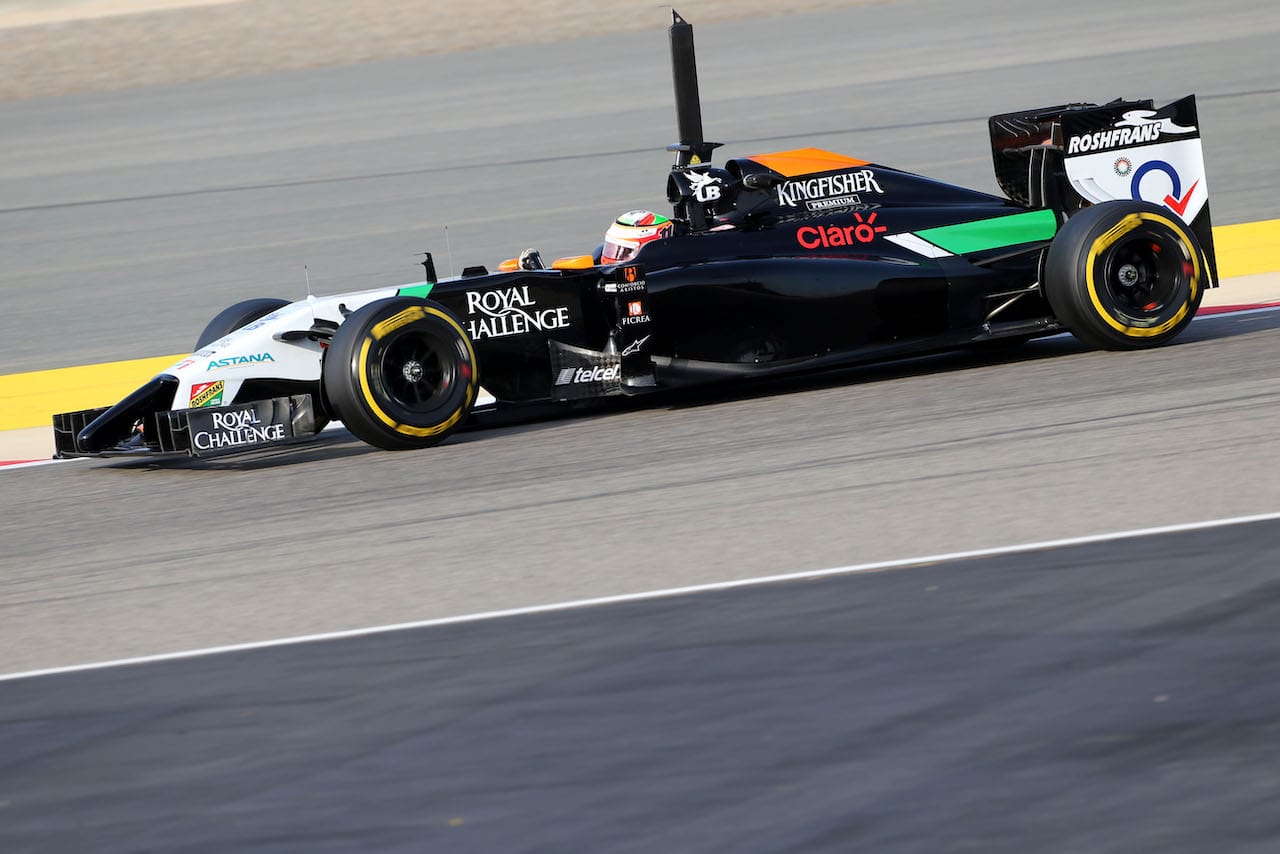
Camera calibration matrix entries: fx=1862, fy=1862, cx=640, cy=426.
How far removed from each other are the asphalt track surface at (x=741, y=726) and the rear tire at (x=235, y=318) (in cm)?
412

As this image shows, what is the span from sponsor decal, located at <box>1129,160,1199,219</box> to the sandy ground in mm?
30365

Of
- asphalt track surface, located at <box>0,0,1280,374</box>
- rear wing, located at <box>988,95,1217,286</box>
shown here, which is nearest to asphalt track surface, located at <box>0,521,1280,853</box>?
rear wing, located at <box>988,95,1217,286</box>

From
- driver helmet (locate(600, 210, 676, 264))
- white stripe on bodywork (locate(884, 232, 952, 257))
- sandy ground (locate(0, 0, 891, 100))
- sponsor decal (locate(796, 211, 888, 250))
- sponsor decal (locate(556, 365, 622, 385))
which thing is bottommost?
sponsor decal (locate(556, 365, 622, 385))

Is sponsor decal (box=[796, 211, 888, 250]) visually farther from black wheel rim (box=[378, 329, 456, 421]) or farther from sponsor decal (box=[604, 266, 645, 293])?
black wheel rim (box=[378, 329, 456, 421])

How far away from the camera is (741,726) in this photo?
4648mm

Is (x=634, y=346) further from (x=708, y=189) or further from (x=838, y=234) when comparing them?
(x=838, y=234)

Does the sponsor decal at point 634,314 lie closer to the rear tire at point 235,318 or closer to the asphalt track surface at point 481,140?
the rear tire at point 235,318

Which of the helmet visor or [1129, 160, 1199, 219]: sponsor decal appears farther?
[1129, 160, 1199, 219]: sponsor decal

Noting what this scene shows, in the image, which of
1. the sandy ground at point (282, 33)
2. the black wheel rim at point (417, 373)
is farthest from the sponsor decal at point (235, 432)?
the sandy ground at point (282, 33)

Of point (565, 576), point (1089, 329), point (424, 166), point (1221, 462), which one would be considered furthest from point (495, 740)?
point (424, 166)

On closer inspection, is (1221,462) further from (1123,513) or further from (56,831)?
(56,831)

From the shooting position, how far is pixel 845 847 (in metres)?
3.89

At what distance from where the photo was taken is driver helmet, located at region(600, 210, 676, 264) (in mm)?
9469

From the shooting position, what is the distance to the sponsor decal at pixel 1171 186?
9.77 metres
